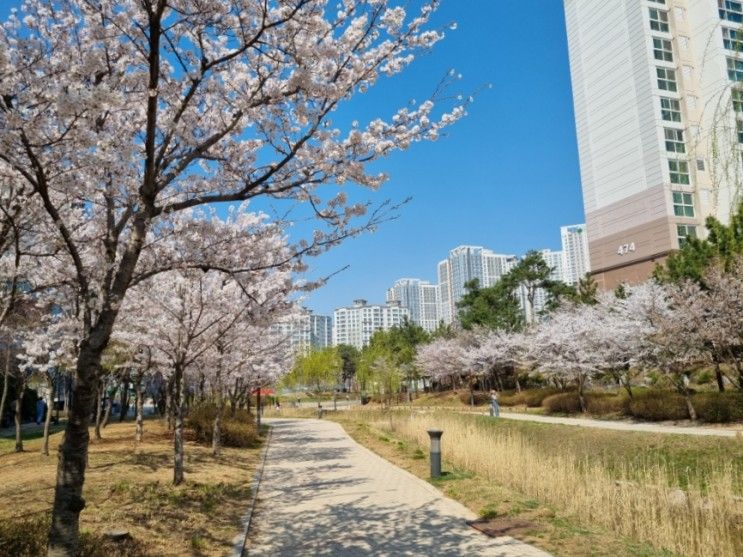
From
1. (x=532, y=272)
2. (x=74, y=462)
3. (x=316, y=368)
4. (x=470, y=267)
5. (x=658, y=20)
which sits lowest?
(x=74, y=462)

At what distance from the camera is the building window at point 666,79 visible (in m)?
50.8

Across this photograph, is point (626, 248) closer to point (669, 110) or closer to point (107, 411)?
point (669, 110)

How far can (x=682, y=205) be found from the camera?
4947 cm

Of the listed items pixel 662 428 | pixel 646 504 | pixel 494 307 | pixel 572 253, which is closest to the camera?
pixel 646 504

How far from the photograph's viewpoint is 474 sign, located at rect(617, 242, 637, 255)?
51875 millimetres

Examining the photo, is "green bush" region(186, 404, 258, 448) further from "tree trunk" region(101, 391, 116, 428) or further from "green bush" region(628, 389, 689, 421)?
"green bush" region(628, 389, 689, 421)

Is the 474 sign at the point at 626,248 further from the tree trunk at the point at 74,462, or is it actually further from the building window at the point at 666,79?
the tree trunk at the point at 74,462

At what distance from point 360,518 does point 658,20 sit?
2291 inches

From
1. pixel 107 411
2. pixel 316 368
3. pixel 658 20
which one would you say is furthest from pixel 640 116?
pixel 107 411

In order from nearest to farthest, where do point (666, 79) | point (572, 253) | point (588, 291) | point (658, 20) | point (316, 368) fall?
1. point (588, 291)
2. point (666, 79)
3. point (658, 20)
4. point (316, 368)
5. point (572, 253)

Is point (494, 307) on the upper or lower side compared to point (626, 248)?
lower

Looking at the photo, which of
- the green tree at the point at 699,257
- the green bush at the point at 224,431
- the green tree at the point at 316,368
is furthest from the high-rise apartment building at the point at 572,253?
the green bush at the point at 224,431

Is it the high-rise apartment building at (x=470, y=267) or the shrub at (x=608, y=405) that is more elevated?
the high-rise apartment building at (x=470, y=267)

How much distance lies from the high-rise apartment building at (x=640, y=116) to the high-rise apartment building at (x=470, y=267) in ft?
313
